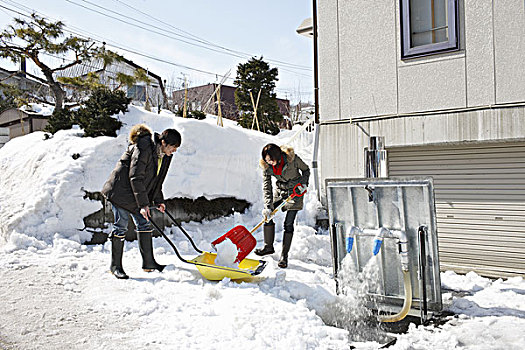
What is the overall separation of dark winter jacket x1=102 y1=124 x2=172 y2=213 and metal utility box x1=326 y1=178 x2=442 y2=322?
6.54 feet

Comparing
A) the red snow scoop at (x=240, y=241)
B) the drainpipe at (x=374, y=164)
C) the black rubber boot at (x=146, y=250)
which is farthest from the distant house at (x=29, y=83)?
the drainpipe at (x=374, y=164)

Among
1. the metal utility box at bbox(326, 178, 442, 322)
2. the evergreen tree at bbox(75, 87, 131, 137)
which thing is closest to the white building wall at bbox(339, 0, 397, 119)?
the metal utility box at bbox(326, 178, 442, 322)

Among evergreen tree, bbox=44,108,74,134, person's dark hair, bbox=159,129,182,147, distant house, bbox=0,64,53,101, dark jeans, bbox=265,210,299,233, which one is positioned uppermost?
distant house, bbox=0,64,53,101

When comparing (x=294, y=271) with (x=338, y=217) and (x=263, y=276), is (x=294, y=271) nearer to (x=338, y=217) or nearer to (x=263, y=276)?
(x=263, y=276)

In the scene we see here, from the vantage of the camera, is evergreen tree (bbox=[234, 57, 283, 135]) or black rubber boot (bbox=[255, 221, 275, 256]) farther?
evergreen tree (bbox=[234, 57, 283, 135])

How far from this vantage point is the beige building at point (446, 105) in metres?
5.46

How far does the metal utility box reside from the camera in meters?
3.69

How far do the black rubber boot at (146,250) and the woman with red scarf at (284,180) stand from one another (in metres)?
1.49

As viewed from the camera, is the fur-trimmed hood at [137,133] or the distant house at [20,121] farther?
the distant house at [20,121]

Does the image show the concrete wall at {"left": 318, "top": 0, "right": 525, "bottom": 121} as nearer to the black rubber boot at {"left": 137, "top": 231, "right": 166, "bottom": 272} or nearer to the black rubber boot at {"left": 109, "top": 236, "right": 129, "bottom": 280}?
the black rubber boot at {"left": 137, "top": 231, "right": 166, "bottom": 272}

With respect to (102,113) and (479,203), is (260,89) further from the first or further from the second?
(479,203)

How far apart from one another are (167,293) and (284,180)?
2.16 m

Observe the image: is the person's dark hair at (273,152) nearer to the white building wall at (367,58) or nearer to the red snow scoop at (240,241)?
the red snow scoop at (240,241)

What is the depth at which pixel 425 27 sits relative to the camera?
604 centimetres
